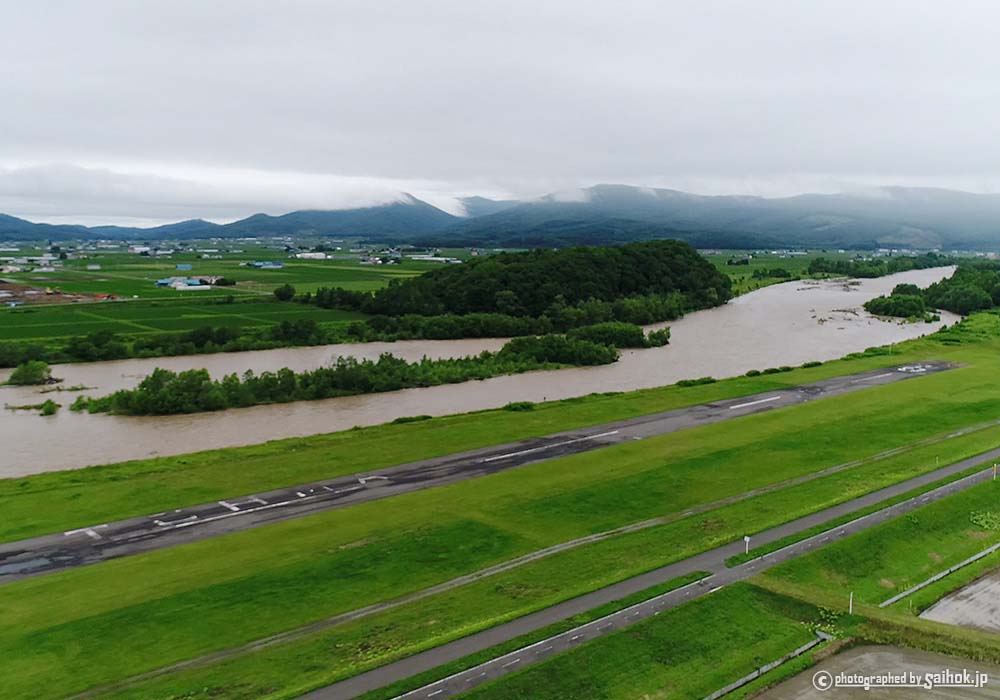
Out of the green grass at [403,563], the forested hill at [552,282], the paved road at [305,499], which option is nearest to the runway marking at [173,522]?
the paved road at [305,499]

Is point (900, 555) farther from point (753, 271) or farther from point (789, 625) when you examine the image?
point (753, 271)

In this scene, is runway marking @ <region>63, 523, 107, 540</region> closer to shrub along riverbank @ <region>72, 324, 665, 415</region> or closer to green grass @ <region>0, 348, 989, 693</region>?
green grass @ <region>0, 348, 989, 693</region>

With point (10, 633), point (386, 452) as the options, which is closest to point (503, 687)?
point (10, 633)

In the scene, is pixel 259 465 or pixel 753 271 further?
pixel 753 271

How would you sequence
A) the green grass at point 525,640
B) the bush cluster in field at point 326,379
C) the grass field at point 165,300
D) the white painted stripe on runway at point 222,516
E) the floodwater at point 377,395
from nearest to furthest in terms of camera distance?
the green grass at point 525,640 < the white painted stripe on runway at point 222,516 < the floodwater at point 377,395 < the bush cluster in field at point 326,379 < the grass field at point 165,300

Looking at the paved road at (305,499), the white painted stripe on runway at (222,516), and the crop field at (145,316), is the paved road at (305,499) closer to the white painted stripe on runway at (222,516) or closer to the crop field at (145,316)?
the white painted stripe on runway at (222,516)

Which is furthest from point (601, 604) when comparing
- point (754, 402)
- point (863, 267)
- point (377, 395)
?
point (863, 267)

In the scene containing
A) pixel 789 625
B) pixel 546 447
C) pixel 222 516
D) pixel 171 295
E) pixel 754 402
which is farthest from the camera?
pixel 171 295

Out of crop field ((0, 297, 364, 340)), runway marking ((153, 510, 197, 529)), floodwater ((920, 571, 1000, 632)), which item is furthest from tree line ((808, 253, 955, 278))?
runway marking ((153, 510, 197, 529))
